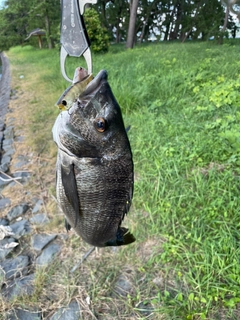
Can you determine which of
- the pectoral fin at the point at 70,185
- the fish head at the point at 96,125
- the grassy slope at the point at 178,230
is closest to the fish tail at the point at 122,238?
the pectoral fin at the point at 70,185

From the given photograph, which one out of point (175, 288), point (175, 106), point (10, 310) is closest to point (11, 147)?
point (175, 106)

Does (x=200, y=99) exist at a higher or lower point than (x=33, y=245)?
higher

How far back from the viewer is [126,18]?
22156mm

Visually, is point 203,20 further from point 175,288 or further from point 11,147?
point 175,288

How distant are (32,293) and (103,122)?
177 centimetres

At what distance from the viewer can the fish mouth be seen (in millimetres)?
846

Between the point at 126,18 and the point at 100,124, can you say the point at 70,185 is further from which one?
the point at 126,18

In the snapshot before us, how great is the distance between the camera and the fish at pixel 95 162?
905mm

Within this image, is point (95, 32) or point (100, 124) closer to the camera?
point (100, 124)

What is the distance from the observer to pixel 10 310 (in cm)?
203

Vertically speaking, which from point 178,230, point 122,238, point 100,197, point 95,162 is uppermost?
point 95,162

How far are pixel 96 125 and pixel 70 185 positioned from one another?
0.86 ft

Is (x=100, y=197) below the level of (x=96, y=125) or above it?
below

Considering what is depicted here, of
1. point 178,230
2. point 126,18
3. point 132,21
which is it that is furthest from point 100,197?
point 126,18
